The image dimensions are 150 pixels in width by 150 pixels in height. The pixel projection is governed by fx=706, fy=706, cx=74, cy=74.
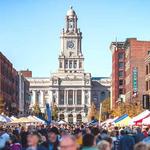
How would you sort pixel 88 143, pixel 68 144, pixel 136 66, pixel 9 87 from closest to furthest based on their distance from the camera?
pixel 68 144
pixel 88 143
pixel 136 66
pixel 9 87

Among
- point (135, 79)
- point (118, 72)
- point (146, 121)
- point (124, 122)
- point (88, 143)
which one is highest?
point (118, 72)

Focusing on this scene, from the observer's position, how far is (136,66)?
5330 inches

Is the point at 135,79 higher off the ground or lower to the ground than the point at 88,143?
higher

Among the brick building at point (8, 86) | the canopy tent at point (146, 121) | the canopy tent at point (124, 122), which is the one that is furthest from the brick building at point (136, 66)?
the canopy tent at point (146, 121)

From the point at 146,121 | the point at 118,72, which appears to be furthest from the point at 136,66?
the point at 146,121

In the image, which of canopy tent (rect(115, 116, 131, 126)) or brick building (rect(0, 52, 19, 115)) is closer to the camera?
canopy tent (rect(115, 116, 131, 126))

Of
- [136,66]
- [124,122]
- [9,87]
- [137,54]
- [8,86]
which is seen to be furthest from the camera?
[9,87]

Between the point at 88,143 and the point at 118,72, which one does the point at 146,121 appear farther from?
the point at 118,72

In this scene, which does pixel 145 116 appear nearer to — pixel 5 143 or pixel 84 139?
pixel 5 143

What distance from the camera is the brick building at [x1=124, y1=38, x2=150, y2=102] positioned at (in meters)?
132

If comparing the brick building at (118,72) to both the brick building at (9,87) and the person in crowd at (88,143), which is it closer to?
the brick building at (9,87)

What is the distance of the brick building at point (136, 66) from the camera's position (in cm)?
13150

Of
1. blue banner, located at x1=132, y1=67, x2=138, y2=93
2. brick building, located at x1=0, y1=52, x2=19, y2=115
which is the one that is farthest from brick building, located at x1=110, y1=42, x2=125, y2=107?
blue banner, located at x1=132, y1=67, x2=138, y2=93

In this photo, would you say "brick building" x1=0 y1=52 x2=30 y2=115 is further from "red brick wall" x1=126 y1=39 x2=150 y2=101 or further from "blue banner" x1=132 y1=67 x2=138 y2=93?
"red brick wall" x1=126 y1=39 x2=150 y2=101
